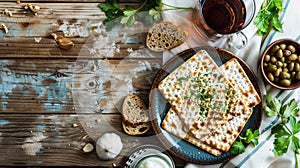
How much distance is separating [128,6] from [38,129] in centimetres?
68

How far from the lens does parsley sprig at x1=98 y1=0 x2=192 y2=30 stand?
1868mm

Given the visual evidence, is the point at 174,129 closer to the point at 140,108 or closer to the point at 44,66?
the point at 140,108

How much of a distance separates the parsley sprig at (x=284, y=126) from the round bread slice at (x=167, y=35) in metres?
0.45

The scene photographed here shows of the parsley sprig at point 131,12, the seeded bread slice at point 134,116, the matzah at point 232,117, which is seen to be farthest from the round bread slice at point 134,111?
the parsley sprig at point 131,12

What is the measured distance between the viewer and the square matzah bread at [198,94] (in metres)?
1.85

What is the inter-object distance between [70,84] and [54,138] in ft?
0.82

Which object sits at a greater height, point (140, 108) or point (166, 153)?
point (140, 108)

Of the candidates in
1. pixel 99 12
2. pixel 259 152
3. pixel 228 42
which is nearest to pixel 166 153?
pixel 259 152

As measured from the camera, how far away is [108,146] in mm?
1875

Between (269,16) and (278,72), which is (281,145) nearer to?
(278,72)

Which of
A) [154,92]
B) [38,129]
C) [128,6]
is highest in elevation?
[128,6]

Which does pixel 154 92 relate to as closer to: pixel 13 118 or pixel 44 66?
pixel 44 66

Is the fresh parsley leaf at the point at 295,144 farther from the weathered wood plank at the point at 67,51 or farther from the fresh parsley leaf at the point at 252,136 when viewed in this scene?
the weathered wood plank at the point at 67,51

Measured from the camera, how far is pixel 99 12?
196 cm
